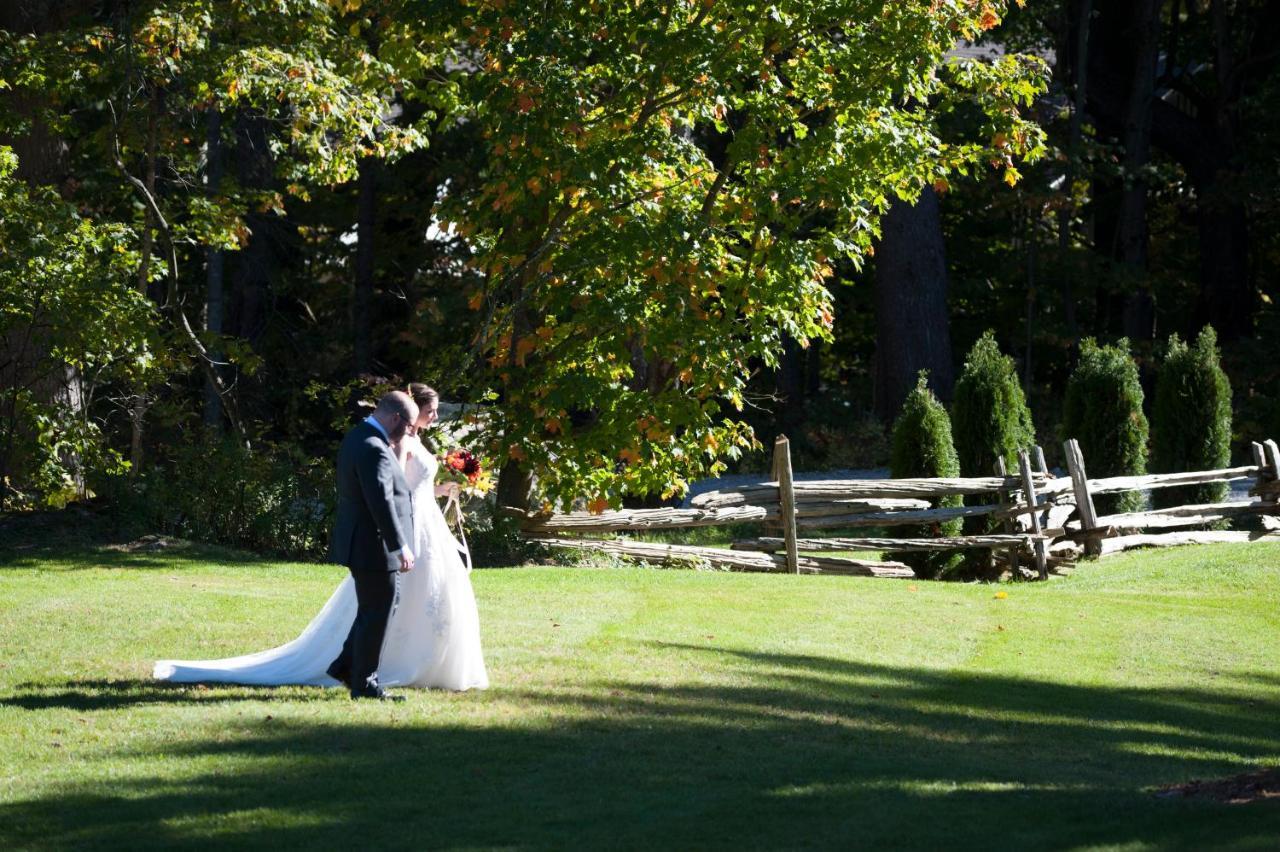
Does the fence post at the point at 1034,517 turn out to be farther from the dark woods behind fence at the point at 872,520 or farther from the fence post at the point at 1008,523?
the fence post at the point at 1008,523

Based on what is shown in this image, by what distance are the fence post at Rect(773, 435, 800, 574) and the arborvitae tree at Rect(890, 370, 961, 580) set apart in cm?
226

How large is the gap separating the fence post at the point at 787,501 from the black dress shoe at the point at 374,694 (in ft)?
27.9

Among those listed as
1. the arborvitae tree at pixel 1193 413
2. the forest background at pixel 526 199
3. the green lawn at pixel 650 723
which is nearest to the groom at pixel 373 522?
the green lawn at pixel 650 723

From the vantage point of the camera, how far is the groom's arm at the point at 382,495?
8.23m

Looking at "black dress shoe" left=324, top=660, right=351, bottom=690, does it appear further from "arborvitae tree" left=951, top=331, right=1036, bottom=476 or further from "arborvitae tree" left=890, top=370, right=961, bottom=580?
"arborvitae tree" left=951, top=331, right=1036, bottom=476

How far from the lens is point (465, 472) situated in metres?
10.2

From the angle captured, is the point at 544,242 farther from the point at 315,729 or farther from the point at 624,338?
the point at 315,729

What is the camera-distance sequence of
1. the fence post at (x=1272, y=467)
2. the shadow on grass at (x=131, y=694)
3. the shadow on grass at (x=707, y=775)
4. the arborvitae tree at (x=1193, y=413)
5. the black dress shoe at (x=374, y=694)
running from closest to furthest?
the shadow on grass at (x=707, y=775) < the shadow on grass at (x=131, y=694) < the black dress shoe at (x=374, y=694) < the fence post at (x=1272, y=467) < the arborvitae tree at (x=1193, y=413)

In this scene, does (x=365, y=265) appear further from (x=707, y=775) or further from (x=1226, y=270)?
(x=707, y=775)

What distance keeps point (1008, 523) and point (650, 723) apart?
10.8 metres

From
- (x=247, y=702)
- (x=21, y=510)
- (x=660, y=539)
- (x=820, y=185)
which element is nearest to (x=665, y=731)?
(x=247, y=702)

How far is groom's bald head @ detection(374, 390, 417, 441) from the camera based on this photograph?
840 centimetres

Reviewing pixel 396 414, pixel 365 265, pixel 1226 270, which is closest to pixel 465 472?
pixel 396 414

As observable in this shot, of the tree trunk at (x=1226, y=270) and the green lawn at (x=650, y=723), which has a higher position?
the tree trunk at (x=1226, y=270)
